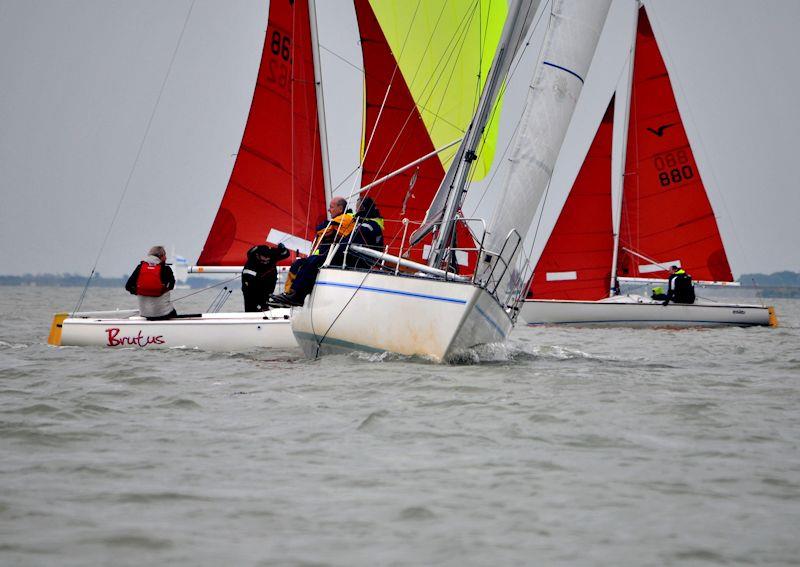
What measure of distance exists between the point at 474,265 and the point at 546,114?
180 cm

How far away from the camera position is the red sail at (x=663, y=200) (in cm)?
2400

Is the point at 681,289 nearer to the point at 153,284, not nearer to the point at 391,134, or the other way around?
the point at 391,134

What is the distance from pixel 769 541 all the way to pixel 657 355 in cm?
887

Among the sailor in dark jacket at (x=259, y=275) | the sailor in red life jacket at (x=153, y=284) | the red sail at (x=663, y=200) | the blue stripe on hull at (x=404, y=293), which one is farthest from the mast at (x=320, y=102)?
the red sail at (x=663, y=200)

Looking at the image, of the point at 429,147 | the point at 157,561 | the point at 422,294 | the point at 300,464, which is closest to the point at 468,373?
the point at 422,294

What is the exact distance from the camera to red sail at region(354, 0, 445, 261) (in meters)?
16.6

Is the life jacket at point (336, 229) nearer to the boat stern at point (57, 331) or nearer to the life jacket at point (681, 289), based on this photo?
the boat stern at point (57, 331)

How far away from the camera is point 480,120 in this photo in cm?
981

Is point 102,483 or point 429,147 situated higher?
point 429,147

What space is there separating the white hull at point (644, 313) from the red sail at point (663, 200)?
2.23 metres

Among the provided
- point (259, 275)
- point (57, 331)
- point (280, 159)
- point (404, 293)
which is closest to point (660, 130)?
point (280, 159)

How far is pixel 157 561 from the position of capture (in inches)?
122

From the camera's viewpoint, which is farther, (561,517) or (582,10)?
(582,10)

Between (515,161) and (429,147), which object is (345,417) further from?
(429,147)
